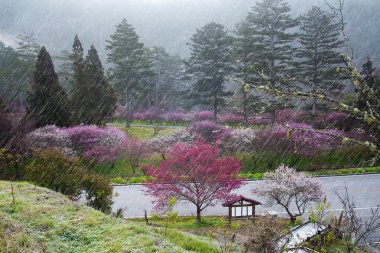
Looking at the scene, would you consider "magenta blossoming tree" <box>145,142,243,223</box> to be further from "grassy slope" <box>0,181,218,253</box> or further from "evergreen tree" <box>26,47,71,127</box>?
"evergreen tree" <box>26,47,71,127</box>

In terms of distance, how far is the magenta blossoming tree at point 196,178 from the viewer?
15703mm

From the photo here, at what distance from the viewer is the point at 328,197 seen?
20.4 metres

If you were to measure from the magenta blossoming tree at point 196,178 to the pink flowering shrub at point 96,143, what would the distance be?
11853 mm

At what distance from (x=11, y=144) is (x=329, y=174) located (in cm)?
2164

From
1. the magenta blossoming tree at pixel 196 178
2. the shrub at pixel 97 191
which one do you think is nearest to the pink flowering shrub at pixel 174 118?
the magenta blossoming tree at pixel 196 178

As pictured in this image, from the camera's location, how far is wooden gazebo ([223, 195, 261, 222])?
16.2m

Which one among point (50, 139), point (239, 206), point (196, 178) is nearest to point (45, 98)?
point (50, 139)

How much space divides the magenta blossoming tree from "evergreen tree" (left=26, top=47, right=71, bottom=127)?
16.4 m

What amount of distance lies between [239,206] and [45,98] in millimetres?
19693

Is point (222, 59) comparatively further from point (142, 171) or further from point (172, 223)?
point (172, 223)

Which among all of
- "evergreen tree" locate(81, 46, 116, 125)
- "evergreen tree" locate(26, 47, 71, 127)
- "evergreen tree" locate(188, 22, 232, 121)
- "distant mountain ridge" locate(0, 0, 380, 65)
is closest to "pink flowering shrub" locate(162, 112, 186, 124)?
"evergreen tree" locate(188, 22, 232, 121)

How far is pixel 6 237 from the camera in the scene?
7.09 meters

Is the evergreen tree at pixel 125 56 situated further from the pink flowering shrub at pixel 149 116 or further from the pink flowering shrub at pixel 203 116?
the pink flowering shrub at pixel 203 116

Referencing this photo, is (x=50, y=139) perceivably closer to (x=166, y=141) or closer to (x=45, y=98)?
(x=45, y=98)
